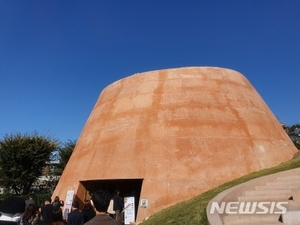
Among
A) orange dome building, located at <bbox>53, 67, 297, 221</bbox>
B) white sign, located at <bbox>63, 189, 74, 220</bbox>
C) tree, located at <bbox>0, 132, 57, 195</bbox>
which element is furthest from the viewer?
tree, located at <bbox>0, 132, 57, 195</bbox>

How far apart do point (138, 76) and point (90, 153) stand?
4.70 metres

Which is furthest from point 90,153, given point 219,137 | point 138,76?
point 219,137

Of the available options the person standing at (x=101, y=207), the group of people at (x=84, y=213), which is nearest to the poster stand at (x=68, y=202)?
the group of people at (x=84, y=213)

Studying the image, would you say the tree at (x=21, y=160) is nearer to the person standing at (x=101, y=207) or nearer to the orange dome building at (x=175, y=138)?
the orange dome building at (x=175, y=138)

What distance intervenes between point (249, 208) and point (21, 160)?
21305 millimetres

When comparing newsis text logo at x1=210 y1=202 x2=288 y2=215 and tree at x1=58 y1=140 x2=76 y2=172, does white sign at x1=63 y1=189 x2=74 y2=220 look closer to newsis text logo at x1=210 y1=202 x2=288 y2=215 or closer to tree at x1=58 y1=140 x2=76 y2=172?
newsis text logo at x1=210 y1=202 x2=288 y2=215

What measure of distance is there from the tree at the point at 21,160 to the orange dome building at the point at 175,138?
10.3m

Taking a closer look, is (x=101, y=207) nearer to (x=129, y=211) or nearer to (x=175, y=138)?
(x=129, y=211)

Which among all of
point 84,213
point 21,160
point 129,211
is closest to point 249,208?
point 84,213

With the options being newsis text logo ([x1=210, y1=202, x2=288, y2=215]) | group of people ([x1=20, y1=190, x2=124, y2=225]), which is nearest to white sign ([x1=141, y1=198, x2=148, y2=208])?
group of people ([x1=20, y1=190, x2=124, y2=225])

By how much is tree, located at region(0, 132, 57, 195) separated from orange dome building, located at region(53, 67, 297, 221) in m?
10.3

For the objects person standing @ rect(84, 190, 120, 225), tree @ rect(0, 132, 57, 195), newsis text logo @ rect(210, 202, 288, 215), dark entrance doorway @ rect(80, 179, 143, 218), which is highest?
tree @ rect(0, 132, 57, 195)

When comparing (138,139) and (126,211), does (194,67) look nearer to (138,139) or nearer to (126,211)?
(138,139)

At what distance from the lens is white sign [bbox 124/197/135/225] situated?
12484 millimetres
